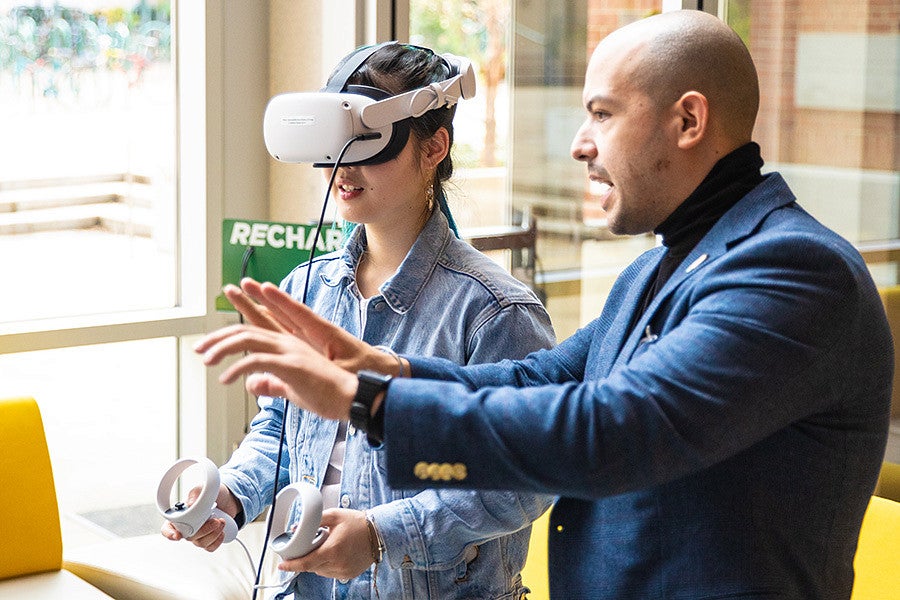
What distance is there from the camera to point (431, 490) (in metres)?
1.56

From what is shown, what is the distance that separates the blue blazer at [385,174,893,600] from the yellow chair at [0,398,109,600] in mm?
2099

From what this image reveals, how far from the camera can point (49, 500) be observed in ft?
10.0

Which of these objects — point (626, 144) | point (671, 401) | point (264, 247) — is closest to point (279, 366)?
point (671, 401)

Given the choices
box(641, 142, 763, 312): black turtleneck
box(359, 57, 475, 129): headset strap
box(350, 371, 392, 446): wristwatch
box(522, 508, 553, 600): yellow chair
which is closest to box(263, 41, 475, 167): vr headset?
box(359, 57, 475, 129): headset strap

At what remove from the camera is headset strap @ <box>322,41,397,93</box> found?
1.66 metres

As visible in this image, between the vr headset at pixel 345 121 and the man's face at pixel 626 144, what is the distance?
38 centimetres

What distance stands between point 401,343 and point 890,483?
2219mm

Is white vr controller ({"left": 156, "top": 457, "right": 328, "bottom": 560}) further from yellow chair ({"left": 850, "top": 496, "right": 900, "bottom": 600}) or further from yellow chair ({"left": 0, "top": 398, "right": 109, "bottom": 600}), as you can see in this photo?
yellow chair ({"left": 0, "top": 398, "right": 109, "bottom": 600})

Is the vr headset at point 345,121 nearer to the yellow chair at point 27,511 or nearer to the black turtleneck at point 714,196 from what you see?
the black turtleneck at point 714,196

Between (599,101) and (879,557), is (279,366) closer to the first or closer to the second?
(599,101)

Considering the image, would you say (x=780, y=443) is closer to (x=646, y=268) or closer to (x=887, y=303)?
(x=646, y=268)

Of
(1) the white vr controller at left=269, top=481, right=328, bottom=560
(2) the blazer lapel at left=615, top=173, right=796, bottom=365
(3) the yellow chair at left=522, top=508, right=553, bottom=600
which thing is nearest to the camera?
(2) the blazer lapel at left=615, top=173, right=796, bottom=365

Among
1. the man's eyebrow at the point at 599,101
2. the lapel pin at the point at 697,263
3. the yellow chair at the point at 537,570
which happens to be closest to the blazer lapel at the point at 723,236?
the lapel pin at the point at 697,263

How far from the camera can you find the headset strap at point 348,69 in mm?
1661
